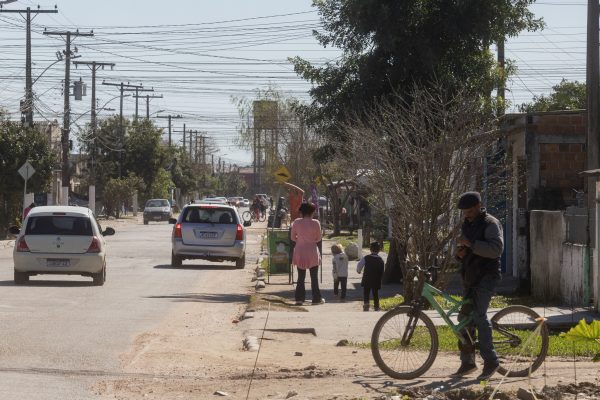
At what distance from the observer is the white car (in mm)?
24125

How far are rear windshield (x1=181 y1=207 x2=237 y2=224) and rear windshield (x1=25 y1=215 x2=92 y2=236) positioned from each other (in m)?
6.81

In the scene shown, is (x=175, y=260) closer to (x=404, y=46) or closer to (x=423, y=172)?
(x=404, y=46)

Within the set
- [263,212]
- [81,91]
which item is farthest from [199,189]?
[81,91]

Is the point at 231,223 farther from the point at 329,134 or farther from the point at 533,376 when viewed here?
the point at 533,376

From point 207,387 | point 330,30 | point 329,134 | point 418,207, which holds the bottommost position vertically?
point 207,387

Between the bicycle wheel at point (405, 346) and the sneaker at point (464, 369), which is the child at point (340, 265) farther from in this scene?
the sneaker at point (464, 369)

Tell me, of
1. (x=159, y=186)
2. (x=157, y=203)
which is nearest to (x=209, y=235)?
(x=157, y=203)

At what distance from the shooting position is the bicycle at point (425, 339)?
11.4 metres

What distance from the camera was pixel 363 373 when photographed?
38.6ft

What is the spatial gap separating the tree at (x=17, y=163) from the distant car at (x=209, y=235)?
18492mm

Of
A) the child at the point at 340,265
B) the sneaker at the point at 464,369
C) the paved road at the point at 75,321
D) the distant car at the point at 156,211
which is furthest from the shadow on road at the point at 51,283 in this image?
the distant car at the point at 156,211

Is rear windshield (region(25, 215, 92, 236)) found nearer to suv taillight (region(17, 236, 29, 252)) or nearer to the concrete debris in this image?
suv taillight (region(17, 236, 29, 252))

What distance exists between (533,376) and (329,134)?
57.1 ft

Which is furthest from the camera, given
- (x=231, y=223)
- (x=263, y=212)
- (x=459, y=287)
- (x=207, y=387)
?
(x=263, y=212)
